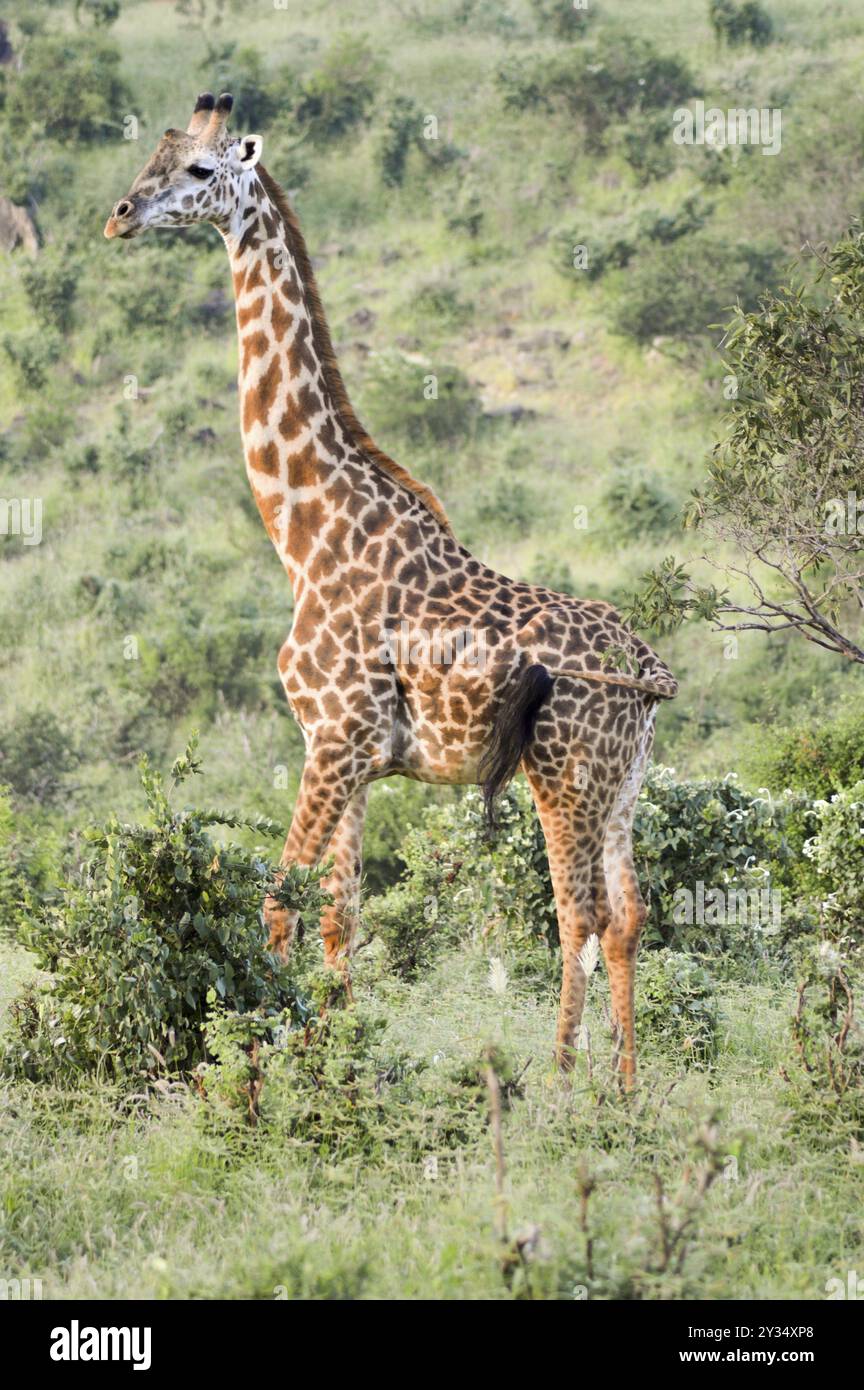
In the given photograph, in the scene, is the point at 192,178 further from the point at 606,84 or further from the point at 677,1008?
the point at 606,84

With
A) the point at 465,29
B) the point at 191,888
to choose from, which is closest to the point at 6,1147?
the point at 191,888

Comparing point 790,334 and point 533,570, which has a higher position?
point 790,334

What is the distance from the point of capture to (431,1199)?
5.95 metres

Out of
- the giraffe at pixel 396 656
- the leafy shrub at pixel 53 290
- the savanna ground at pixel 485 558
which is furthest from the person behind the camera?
the leafy shrub at pixel 53 290

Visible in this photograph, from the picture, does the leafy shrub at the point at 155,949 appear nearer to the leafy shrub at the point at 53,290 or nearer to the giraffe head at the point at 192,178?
the giraffe head at the point at 192,178

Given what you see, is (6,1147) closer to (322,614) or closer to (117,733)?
(322,614)

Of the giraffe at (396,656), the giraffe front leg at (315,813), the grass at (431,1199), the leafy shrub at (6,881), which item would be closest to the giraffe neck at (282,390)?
the giraffe at (396,656)

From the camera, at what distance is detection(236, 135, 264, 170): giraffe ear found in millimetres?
7749

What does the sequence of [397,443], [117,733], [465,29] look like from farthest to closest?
[465,29] → [397,443] → [117,733]

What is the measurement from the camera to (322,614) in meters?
7.70

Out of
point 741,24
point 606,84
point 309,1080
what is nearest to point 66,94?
point 606,84

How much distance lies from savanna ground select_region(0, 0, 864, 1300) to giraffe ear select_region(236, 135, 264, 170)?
346 centimetres

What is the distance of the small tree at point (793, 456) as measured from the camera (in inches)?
276
